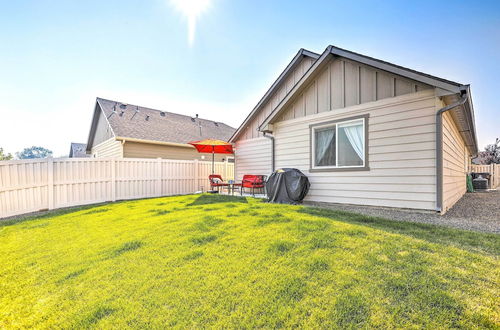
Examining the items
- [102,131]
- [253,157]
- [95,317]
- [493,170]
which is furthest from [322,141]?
[493,170]

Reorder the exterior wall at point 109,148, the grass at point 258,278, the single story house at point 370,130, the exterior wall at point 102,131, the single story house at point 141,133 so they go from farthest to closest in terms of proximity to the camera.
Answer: the exterior wall at point 102,131 → the single story house at point 141,133 → the exterior wall at point 109,148 → the single story house at point 370,130 → the grass at point 258,278

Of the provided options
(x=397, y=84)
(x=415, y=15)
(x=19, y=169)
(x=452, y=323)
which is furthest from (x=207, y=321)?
(x=415, y=15)

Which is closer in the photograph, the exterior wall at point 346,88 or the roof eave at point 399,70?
the roof eave at point 399,70

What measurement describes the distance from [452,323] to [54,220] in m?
7.62

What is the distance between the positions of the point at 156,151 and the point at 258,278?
47.1 feet

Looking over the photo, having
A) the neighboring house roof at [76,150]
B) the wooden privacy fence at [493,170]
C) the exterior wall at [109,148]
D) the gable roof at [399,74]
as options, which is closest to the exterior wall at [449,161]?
the gable roof at [399,74]

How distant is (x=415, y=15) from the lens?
8.02 metres

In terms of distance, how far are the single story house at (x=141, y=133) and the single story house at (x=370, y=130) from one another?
957 centimetres

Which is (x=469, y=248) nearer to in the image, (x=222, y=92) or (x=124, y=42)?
(x=124, y=42)

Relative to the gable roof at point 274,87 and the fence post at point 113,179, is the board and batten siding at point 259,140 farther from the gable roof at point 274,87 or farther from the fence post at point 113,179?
the fence post at point 113,179

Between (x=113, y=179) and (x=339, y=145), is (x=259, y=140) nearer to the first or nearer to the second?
(x=339, y=145)

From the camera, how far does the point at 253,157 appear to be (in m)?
10.1

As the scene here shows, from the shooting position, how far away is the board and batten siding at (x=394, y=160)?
5.07 meters

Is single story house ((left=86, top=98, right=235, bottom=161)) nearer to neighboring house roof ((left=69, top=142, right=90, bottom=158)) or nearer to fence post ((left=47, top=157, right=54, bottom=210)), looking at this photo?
fence post ((left=47, top=157, right=54, bottom=210))
